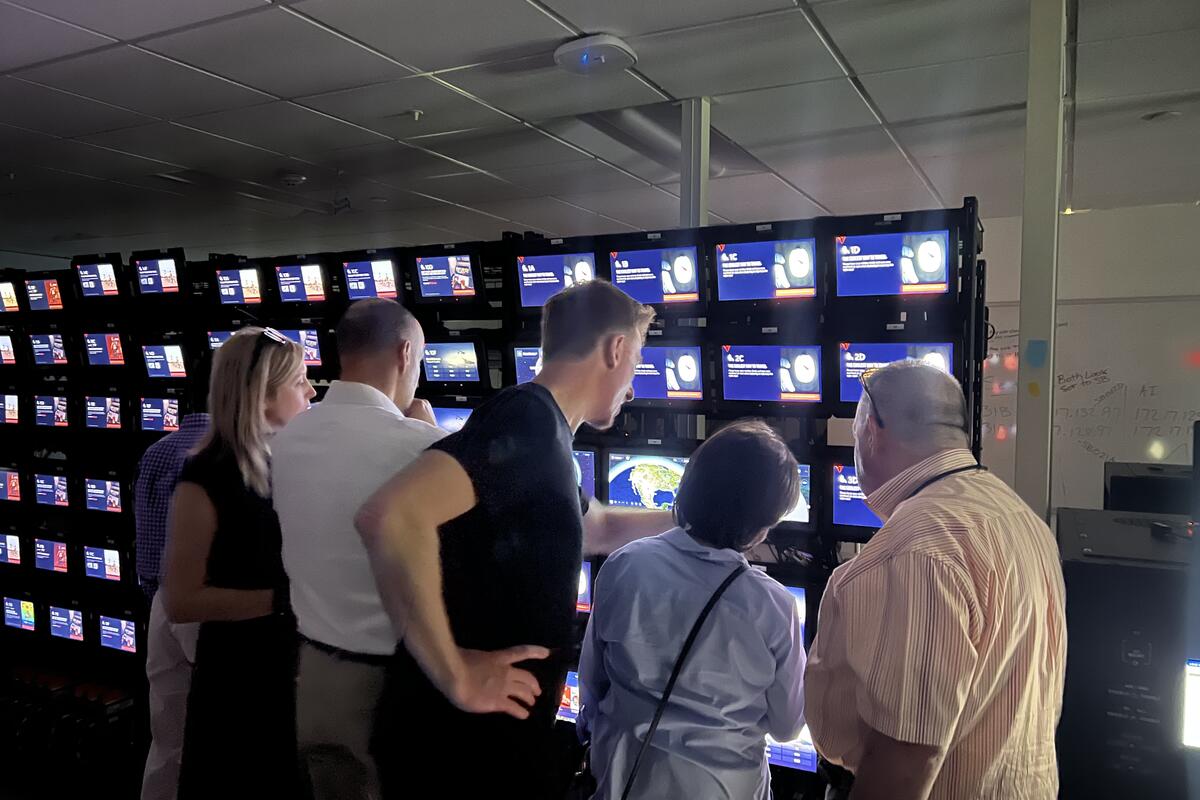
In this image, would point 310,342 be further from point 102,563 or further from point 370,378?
point 102,563

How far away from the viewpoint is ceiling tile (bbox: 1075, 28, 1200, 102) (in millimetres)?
3023

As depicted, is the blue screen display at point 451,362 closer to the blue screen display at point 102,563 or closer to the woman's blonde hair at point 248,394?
the woman's blonde hair at point 248,394

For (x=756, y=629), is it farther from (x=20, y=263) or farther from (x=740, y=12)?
(x=20, y=263)

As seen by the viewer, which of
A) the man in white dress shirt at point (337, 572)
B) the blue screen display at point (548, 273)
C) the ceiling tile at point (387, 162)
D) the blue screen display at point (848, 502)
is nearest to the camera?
the man in white dress shirt at point (337, 572)

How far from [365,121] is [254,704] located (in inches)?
121

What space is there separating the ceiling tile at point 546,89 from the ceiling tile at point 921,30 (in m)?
0.91

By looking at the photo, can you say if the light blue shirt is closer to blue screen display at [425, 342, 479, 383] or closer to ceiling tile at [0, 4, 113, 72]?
blue screen display at [425, 342, 479, 383]

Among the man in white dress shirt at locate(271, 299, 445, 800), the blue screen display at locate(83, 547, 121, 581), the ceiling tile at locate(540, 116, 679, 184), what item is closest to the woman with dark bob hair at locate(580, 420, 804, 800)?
the man in white dress shirt at locate(271, 299, 445, 800)

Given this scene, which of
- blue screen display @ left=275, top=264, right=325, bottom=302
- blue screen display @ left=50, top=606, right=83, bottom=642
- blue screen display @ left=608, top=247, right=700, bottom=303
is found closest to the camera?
blue screen display @ left=608, top=247, right=700, bottom=303

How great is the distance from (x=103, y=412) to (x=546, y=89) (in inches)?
101

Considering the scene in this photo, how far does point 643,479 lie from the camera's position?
2.61 meters

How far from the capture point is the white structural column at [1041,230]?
1.96m

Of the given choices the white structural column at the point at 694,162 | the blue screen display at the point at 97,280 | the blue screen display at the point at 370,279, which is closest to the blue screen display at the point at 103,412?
→ the blue screen display at the point at 97,280

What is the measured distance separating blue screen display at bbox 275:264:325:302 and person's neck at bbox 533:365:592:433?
194cm
